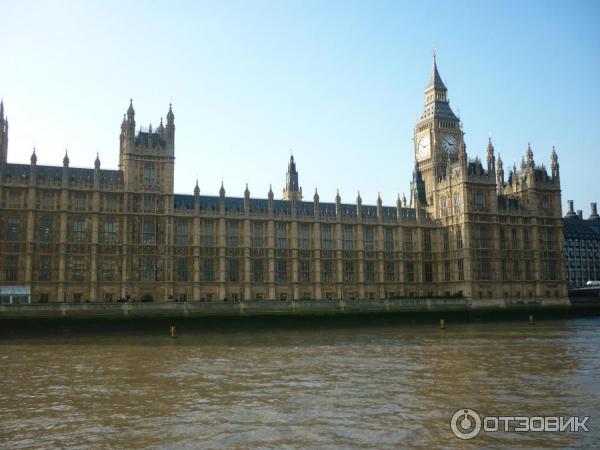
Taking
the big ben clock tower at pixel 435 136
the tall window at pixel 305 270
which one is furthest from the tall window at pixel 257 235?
the big ben clock tower at pixel 435 136

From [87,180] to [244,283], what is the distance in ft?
84.4

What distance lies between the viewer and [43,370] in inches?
1430

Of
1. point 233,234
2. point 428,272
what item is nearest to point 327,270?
point 233,234

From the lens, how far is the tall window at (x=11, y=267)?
76.8 meters

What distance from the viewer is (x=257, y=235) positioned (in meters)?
93.2

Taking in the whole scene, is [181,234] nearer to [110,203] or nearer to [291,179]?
[110,203]

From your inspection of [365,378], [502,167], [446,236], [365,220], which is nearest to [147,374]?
[365,378]

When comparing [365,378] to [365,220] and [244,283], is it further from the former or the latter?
[365,220]

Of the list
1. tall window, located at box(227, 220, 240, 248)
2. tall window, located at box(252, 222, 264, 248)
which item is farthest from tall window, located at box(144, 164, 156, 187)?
tall window, located at box(252, 222, 264, 248)

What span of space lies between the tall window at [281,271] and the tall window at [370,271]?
14.1 meters

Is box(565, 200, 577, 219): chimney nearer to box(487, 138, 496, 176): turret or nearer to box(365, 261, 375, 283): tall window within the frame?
box(487, 138, 496, 176): turret

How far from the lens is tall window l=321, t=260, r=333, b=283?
316 feet

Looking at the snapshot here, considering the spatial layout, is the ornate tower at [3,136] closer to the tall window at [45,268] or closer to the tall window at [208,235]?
the tall window at [45,268]

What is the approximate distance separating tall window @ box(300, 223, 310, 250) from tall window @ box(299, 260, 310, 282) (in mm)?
2314
